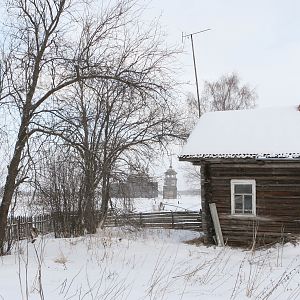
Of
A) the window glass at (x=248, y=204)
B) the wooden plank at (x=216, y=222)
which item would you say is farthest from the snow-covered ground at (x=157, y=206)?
the window glass at (x=248, y=204)

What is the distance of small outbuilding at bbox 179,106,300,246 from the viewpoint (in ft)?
39.0

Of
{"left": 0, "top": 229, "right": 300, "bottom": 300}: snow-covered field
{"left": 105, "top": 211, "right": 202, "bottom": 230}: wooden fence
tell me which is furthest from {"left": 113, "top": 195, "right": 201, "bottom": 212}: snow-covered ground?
{"left": 0, "top": 229, "right": 300, "bottom": 300}: snow-covered field

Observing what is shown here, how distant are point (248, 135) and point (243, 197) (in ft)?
6.81

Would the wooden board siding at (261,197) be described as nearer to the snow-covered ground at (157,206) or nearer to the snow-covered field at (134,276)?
the snow-covered field at (134,276)

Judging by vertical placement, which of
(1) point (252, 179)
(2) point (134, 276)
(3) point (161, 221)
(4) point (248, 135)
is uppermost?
(4) point (248, 135)

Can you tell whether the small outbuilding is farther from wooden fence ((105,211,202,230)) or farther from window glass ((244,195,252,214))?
wooden fence ((105,211,202,230))

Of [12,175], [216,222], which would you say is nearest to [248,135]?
[216,222]

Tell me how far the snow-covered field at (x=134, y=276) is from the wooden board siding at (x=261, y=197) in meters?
1.91

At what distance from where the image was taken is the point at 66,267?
7250 millimetres

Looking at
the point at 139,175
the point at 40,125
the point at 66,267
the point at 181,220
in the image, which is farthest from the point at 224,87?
the point at 66,267

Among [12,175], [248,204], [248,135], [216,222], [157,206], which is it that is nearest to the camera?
[12,175]

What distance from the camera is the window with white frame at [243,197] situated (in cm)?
1238

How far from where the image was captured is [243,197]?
1257 centimetres

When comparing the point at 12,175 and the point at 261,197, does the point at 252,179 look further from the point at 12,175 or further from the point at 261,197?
the point at 12,175
